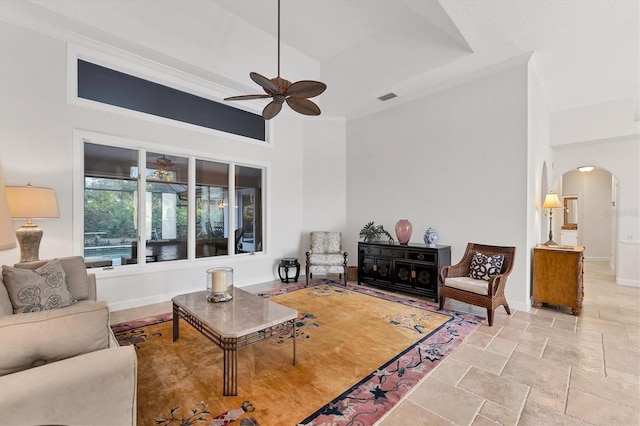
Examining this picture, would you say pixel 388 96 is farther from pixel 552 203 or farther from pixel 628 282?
pixel 628 282

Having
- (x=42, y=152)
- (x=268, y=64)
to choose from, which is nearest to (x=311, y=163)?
(x=268, y=64)

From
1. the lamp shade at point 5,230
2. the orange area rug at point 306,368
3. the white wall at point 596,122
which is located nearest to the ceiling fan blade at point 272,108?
the orange area rug at point 306,368

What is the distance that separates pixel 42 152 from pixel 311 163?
4.34 m

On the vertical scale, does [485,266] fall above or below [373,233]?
below

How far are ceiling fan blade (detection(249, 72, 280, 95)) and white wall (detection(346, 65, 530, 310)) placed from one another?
10.2 ft

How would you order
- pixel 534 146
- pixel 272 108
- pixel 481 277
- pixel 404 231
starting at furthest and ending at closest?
pixel 404 231 → pixel 534 146 → pixel 481 277 → pixel 272 108

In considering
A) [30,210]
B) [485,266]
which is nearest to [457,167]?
[485,266]

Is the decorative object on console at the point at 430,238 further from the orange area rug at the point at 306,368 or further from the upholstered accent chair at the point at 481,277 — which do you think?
the orange area rug at the point at 306,368

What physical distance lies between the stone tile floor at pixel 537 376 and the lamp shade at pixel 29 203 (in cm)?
149

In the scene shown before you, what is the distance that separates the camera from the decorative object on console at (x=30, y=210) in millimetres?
2926

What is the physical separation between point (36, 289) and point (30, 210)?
1075mm

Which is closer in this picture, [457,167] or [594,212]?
[457,167]

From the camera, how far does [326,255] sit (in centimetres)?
566

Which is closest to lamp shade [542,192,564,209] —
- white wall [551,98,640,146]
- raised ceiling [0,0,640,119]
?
raised ceiling [0,0,640,119]
